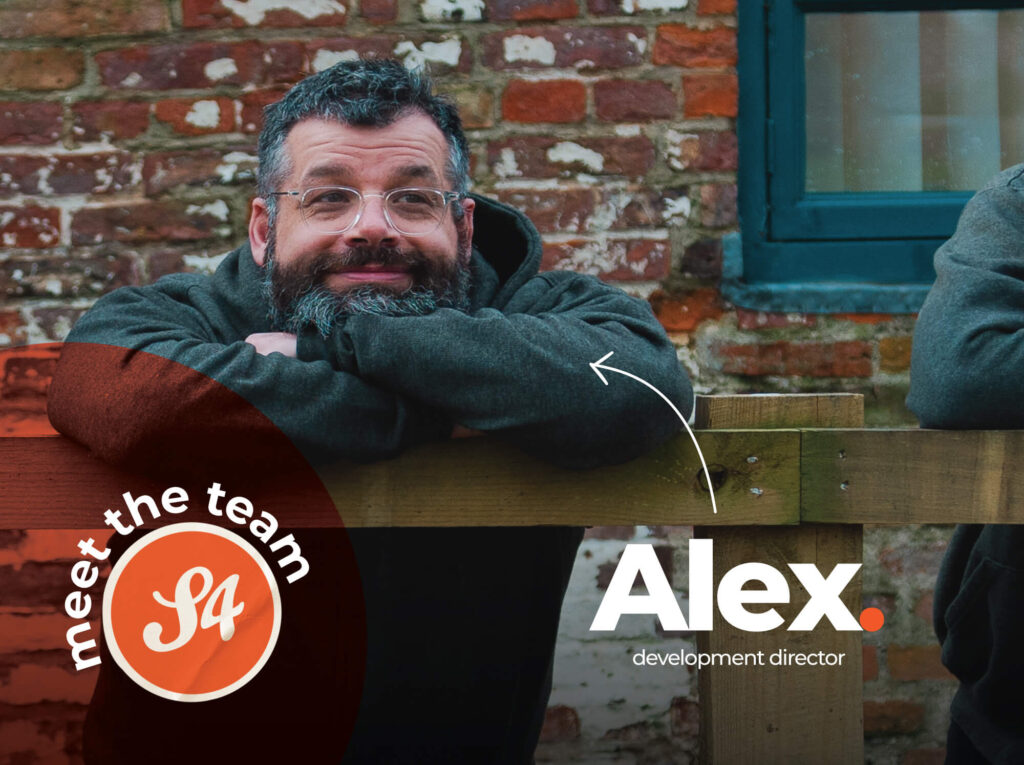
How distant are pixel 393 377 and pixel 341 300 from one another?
1.06 ft

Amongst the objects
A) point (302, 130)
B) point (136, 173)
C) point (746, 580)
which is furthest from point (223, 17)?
point (746, 580)

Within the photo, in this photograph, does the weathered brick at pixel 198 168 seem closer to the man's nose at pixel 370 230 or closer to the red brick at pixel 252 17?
the red brick at pixel 252 17

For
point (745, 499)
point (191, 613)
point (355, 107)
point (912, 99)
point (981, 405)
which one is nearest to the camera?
point (745, 499)

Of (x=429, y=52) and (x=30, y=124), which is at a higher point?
(x=429, y=52)

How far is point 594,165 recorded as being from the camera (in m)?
2.02

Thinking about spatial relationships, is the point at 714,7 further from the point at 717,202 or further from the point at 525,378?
the point at 525,378

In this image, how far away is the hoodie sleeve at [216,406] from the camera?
38.5 inches

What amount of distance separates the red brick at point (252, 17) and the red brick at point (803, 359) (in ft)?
3.33

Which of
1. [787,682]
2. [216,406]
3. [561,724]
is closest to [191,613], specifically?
[216,406]

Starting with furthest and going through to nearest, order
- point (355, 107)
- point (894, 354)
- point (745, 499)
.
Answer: point (894, 354) → point (355, 107) → point (745, 499)

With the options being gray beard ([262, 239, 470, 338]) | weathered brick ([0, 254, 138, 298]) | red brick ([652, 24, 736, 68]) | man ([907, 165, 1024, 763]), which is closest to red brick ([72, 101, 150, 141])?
weathered brick ([0, 254, 138, 298])

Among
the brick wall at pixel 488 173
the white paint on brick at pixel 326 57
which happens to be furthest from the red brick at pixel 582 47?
the white paint on brick at pixel 326 57

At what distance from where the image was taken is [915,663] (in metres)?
2.05

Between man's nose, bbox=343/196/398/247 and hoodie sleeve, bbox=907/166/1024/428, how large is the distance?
0.71 metres
